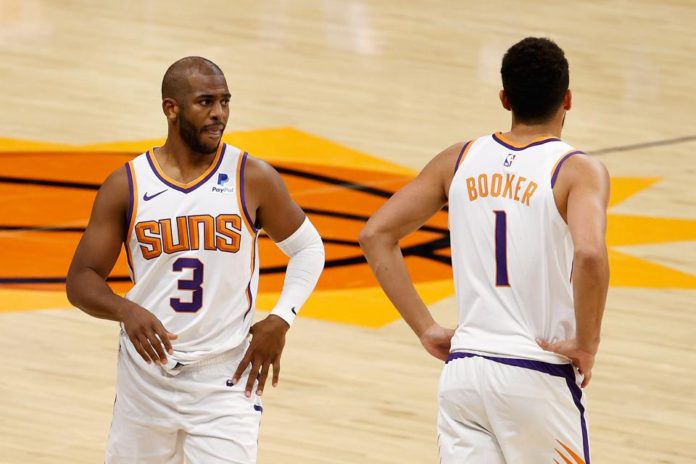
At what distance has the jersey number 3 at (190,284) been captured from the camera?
374cm

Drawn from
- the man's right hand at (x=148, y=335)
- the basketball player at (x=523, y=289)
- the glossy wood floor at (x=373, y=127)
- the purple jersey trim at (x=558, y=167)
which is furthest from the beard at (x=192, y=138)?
the glossy wood floor at (x=373, y=127)

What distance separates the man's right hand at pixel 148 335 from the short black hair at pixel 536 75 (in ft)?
3.40

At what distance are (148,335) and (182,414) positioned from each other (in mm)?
257

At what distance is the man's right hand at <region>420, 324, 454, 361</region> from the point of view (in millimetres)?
3518

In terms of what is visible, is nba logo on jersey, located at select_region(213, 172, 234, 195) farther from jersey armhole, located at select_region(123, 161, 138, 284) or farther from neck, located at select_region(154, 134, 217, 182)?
jersey armhole, located at select_region(123, 161, 138, 284)

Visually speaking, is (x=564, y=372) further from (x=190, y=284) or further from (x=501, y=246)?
(x=190, y=284)

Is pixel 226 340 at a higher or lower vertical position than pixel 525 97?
lower

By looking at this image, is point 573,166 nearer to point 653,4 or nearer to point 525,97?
point 525,97

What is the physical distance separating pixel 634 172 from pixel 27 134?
3908 mm

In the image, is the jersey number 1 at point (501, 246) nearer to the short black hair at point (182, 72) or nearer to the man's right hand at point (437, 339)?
the man's right hand at point (437, 339)

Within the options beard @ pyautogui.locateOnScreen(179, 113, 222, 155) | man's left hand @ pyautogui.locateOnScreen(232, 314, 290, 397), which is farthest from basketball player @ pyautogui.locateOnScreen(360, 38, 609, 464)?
beard @ pyautogui.locateOnScreen(179, 113, 222, 155)

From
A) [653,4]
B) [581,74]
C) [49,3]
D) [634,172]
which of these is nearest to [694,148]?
[634,172]

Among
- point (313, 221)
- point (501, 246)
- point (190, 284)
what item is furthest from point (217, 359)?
point (313, 221)

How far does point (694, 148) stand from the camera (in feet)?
33.2
